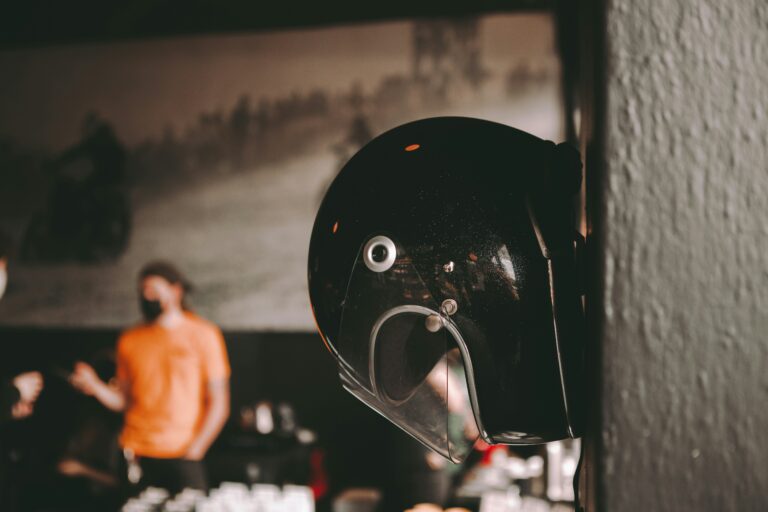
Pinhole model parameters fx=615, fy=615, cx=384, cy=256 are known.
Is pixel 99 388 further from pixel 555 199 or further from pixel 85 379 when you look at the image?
pixel 555 199

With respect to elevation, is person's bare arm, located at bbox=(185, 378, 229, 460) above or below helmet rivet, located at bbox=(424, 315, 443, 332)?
below

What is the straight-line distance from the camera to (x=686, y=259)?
0.45 meters

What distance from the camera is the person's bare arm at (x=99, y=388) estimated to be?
3.77 metres

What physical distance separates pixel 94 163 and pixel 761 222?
436 centimetres

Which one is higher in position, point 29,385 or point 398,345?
Answer: point 398,345

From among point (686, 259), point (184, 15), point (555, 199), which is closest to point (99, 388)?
point (184, 15)

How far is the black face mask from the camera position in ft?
12.7

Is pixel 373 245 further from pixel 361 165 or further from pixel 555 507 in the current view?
pixel 555 507

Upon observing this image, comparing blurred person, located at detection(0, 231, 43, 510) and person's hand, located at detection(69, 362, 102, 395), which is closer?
blurred person, located at detection(0, 231, 43, 510)

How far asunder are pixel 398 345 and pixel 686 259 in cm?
32

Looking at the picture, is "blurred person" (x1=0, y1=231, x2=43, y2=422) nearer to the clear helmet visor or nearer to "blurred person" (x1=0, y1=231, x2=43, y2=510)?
"blurred person" (x1=0, y1=231, x2=43, y2=510)

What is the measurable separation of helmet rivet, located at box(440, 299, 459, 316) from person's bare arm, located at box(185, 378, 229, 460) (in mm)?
3353

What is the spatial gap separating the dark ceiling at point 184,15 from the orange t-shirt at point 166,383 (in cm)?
196

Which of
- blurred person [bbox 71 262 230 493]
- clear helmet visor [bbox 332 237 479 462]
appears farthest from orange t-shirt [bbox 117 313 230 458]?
clear helmet visor [bbox 332 237 479 462]
